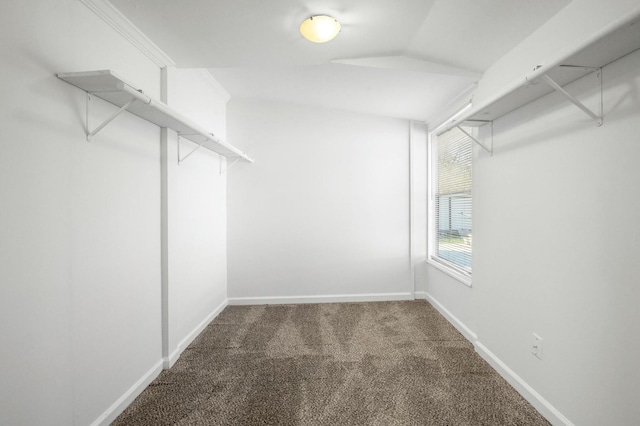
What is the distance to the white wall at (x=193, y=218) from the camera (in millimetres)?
2295

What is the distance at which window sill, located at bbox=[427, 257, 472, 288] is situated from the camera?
108 inches

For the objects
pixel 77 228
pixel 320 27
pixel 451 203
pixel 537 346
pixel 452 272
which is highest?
pixel 320 27

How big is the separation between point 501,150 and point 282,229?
2485 millimetres

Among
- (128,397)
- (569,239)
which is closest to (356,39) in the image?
(569,239)

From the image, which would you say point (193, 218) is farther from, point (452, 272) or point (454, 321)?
point (454, 321)

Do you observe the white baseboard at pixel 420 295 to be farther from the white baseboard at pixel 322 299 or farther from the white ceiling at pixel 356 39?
the white ceiling at pixel 356 39

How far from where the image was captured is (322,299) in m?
3.77

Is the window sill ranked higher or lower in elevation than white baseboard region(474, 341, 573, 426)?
higher

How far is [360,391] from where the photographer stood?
1.96 metres

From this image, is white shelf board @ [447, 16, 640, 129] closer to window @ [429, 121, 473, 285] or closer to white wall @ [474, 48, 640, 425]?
white wall @ [474, 48, 640, 425]

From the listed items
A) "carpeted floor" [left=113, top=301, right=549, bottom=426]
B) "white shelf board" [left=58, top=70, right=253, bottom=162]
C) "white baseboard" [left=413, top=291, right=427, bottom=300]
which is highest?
"white shelf board" [left=58, top=70, right=253, bottom=162]

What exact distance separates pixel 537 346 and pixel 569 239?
702 mm

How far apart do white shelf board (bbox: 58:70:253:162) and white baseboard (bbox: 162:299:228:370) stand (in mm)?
1732

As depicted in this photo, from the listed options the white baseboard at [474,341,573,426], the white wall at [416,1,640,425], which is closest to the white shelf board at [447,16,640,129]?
the white wall at [416,1,640,425]
